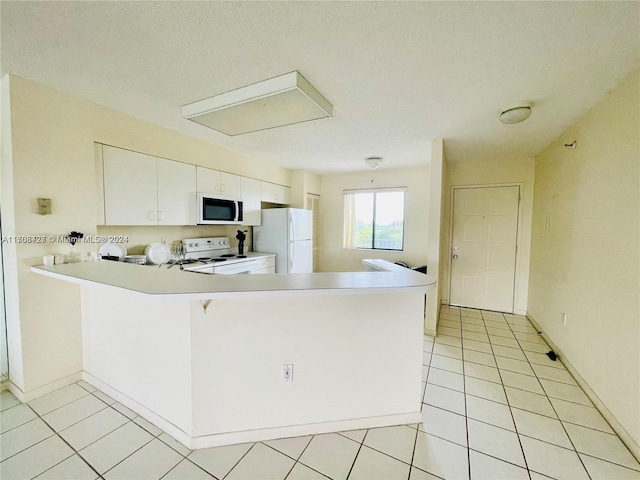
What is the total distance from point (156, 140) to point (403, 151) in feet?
9.79

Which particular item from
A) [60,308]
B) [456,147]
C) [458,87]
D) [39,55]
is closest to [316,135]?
[458,87]

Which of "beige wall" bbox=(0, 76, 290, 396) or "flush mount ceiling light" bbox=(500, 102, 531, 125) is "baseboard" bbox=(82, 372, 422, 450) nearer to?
"beige wall" bbox=(0, 76, 290, 396)

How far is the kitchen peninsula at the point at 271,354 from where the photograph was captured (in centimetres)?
154

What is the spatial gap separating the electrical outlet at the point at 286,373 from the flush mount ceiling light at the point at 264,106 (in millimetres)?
1794

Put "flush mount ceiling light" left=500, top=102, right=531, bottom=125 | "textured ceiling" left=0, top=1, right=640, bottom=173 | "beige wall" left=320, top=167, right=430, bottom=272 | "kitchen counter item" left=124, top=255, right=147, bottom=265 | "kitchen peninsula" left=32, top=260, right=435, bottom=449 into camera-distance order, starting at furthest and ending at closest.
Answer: "beige wall" left=320, top=167, right=430, bottom=272, "kitchen counter item" left=124, top=255, right=147, bottom=265, "flush mount ceiling light" left=500, top=102, right=531, bottom=125, "kitchen peninsula" left=32, top=260, right=435, bottom=449, "textured ceiling" left=0, top=1, right=640, bottom=173

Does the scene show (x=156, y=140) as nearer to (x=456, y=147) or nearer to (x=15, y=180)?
(x=15, y=180)

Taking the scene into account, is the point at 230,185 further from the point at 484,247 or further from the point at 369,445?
the point at 484,247

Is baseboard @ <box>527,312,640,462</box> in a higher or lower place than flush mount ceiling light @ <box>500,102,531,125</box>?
lower

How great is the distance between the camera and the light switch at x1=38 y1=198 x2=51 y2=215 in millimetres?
1951

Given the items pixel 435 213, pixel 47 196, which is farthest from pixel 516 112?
pixel 47 196

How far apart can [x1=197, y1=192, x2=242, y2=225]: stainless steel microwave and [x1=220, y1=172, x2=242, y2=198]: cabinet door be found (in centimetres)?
8

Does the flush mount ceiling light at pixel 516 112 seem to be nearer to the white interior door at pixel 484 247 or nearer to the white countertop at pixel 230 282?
the white countertop at pixel 230 282

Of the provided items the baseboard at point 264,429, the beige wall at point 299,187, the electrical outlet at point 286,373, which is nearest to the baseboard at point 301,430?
the baseboard at point 264,429

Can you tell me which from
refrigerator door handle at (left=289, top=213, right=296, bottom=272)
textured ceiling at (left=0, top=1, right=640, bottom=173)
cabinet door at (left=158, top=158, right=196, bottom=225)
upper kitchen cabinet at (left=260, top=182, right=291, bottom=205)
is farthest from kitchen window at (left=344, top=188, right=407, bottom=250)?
cabinet door at (left=158, top=158, right=196, bottom=225)
